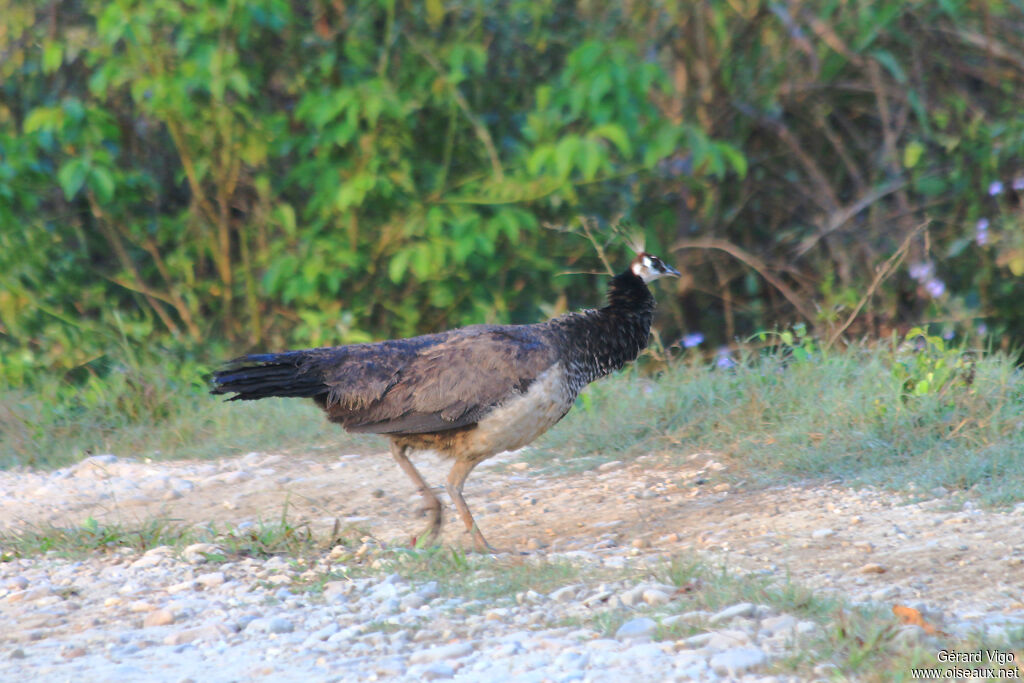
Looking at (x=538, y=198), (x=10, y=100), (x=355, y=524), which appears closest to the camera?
Answer: (x=355, y=524)

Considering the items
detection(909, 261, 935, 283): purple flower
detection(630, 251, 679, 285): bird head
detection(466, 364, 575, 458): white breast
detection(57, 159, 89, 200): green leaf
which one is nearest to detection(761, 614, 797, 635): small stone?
detection(466, 364, 575, 458): white breast

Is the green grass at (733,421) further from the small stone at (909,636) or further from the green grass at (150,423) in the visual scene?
the small stone at (909,636)

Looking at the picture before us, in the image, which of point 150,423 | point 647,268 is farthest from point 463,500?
point 150,423

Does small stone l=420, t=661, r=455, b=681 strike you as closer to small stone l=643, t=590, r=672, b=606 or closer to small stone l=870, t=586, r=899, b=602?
small stone l=643, t=590, r=672, b=606

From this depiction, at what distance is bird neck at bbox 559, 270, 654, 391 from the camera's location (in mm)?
4785

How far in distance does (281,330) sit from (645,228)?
2.65 m

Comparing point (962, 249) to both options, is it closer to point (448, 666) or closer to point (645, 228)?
point (645, 228)

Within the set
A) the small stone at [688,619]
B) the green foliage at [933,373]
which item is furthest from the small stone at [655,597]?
the green foliage at [933,373]

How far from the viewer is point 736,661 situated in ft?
9.49

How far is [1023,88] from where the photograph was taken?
788 cm

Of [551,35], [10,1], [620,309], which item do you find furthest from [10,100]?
[620,309]

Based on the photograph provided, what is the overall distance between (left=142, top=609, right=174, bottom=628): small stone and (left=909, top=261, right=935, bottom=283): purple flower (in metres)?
4.90

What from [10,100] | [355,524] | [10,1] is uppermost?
[10,1]

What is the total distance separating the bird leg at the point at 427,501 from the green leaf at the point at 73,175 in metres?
3.13
